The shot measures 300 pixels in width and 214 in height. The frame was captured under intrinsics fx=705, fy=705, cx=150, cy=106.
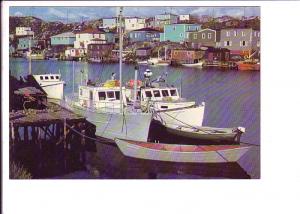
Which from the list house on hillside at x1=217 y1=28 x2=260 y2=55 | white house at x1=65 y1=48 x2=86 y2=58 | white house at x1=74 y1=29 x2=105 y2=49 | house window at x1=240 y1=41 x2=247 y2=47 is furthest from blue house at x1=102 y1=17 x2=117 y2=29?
house window at x1=240 y1=41 x2=247 y2=47

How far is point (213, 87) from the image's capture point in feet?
14.4

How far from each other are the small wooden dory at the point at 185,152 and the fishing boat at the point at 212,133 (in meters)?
0.05

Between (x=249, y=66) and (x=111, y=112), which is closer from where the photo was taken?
(x=249, y=66)

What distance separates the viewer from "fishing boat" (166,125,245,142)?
14.3ft

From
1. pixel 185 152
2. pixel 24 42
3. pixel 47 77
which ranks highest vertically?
pixel 24 42

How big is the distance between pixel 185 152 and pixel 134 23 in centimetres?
86

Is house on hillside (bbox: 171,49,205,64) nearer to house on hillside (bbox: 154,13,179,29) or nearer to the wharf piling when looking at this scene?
house on hillside (bbox: 154,13,179,29)

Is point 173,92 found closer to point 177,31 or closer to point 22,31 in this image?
point 177,31

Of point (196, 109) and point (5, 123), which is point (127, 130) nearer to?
point (196, 109)

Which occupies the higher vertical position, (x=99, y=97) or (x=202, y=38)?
(x=202, y=38)

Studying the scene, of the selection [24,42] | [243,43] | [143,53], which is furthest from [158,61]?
[24,42]

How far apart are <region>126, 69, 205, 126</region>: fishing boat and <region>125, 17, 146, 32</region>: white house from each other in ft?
0.91
